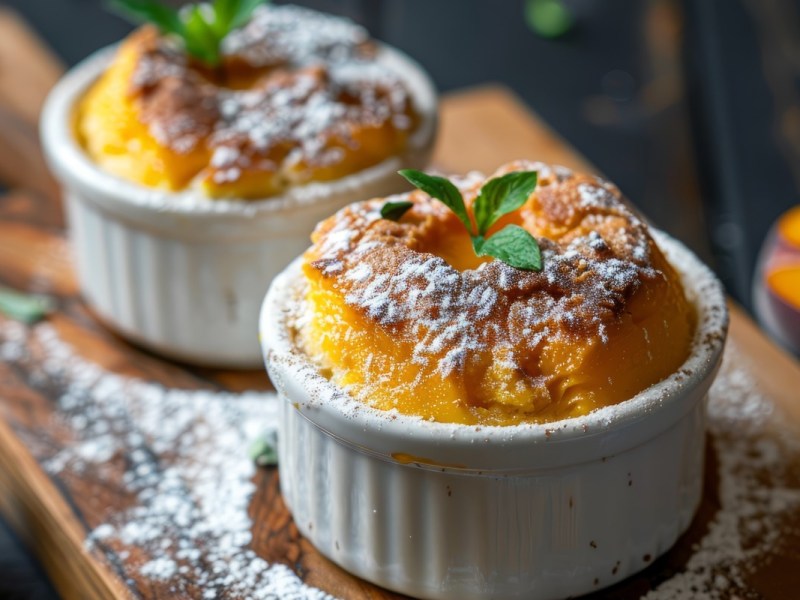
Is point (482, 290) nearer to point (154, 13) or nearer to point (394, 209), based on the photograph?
point (394, 209)

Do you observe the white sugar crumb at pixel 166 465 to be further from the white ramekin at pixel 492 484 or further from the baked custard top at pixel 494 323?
the baked custard top at pixel 494 323

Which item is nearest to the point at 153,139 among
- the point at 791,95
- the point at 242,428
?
the point at 242,428

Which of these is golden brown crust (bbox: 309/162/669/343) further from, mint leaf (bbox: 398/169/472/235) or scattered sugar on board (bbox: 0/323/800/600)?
scattered sugar on board (bbox: 0/323/800/600)

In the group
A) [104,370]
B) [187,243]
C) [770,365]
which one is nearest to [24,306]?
[104,370]

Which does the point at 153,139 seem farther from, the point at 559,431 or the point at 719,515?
the point at 719,515

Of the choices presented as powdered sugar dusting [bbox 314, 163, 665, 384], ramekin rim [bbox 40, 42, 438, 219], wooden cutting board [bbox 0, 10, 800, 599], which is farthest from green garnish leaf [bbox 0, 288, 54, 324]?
powdered sugar dusting [bbox 314, 163, 665, 384]

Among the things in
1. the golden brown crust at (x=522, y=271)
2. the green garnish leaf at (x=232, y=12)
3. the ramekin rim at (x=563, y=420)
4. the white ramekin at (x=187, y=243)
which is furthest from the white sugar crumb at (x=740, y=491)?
the green garnish leaf at (x=232, y=12)
